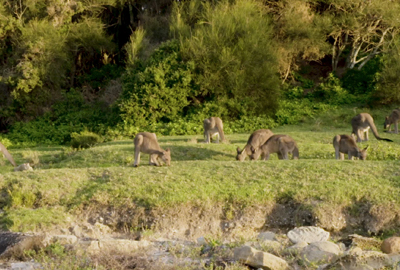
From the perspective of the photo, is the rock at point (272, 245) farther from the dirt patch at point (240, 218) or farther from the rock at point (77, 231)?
the rock at point (77, 231)

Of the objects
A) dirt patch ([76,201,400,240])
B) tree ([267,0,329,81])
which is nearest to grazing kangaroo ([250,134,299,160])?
dirt patch ([76,201,400,240])

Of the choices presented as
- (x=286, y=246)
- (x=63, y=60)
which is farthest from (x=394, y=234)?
(x=63, y=60)

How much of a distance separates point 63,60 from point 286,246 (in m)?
22.8

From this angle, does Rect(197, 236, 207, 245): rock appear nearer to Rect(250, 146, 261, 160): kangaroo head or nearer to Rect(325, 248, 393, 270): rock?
Rect(325, 248, 393, 270): rock

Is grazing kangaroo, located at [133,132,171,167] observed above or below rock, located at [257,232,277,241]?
above

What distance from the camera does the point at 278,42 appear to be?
29938 mm

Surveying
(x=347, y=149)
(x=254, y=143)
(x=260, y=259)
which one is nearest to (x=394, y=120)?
(x=347, y=149)

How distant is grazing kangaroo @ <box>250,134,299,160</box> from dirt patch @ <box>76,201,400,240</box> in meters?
4.55

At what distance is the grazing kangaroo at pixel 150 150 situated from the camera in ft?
45.5

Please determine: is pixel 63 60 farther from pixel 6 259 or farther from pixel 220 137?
pixel 6 259

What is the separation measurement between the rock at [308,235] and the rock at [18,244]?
3874 millimetres

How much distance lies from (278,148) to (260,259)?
7.67 metres

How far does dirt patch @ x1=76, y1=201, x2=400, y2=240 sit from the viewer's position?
1048cm

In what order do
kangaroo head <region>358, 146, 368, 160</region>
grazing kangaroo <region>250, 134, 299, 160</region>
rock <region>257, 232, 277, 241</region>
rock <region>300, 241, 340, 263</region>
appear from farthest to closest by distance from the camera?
1. grazing kangaroo <region>250, 134, 299, 160</region>
2. kangaroo head <region>358, 146, 368, 160</region>
3. rock <region>257, 232, 277, 241</region>
4. rock <region>300, 241, 340, 263</region>
